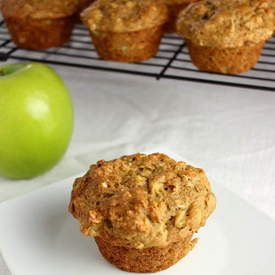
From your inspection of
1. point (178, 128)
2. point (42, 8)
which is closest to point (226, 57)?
point (178, 128)

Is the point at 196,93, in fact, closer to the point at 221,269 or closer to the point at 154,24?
the point at 154,24

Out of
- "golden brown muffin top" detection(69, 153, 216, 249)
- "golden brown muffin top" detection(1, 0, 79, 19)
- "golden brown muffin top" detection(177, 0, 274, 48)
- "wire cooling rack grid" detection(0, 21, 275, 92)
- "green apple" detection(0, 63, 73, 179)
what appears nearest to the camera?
"golden brown muffin top" detection(69, 153, 216, 249)

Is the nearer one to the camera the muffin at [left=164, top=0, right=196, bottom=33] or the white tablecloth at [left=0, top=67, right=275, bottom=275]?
the white tablecloth at [left=0, top=67, right=275, bottom=275]

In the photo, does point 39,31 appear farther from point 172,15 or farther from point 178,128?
point 178,128

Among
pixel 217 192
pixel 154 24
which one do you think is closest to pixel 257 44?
pixel 154 24

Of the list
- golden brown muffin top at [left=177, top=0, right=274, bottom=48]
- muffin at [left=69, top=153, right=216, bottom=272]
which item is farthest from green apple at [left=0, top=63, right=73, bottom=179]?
golden brown muffin top at [left=177, top=0, right=274, bottom=48]

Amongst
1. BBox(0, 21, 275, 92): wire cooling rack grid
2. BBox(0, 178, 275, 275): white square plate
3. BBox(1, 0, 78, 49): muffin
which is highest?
BBox(1, 0, 78, 49): muffin

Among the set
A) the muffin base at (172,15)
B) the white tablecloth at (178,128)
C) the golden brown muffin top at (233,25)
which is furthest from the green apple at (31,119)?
the muffin base at (172,15)

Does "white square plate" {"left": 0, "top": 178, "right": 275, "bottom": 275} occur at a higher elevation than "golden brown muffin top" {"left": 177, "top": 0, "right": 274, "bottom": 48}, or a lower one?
lower

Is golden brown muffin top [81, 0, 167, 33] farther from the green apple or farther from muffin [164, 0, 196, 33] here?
the green apple
